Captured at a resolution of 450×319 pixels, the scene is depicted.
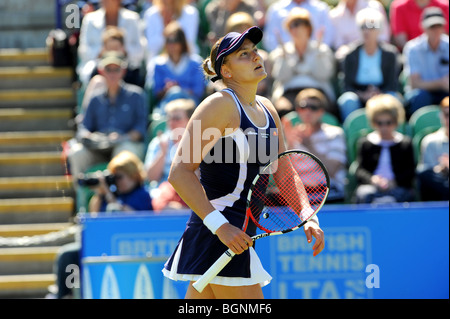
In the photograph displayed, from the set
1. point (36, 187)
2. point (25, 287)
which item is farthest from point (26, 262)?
point (36, 187)

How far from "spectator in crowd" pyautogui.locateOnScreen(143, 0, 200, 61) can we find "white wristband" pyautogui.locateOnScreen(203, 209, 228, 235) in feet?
16.6

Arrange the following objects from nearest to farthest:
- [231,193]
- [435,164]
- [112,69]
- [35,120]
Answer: [231,193] < [435,164] < [112,69] < [35,120]

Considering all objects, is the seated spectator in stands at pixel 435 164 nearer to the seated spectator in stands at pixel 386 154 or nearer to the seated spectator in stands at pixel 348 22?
the seated spectator in stands at pixel 386 154

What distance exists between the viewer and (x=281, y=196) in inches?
164

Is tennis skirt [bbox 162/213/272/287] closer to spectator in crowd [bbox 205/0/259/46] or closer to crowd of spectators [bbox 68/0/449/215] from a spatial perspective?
crowd of spectators [bbox 68/0/449/215]

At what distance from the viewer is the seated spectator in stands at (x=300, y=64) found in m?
7.89

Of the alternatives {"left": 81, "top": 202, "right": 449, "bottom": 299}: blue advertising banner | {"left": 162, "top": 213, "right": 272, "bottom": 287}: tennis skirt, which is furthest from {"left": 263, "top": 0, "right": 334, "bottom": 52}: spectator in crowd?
{"left": 162, "top": 213, "right": 272, "bottom": 287}: tennis skirt

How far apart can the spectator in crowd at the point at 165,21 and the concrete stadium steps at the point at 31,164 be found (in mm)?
1394

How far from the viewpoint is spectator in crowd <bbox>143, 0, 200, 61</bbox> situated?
869 centimetres

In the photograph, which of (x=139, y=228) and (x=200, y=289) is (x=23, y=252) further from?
(x=200, y=289)

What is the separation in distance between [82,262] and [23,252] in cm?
170

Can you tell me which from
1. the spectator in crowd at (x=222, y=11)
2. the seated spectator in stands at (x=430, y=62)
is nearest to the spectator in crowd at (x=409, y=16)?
the seated spectator in stands at (x=430, y=62)

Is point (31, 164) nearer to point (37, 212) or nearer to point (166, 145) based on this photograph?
point (37, 212)

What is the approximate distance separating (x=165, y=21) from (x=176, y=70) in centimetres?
88
